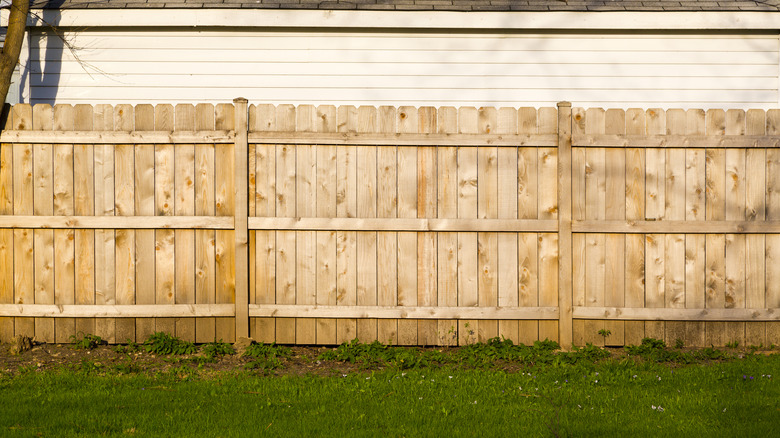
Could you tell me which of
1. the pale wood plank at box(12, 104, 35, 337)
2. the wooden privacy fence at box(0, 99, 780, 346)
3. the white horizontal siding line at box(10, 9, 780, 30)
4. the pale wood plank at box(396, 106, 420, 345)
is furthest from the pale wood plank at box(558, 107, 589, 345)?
the pale wood plank at box(12, 104, 35, 337)

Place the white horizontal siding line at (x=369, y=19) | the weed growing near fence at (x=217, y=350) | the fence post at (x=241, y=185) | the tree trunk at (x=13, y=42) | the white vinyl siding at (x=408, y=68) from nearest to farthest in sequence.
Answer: the weed growing near fence at (x=217, y=350) → the fence post at (x=241, y=185) → the tree trunk at (x=13, y=42) → the white horizontal siding line at (x=369, y=19) → the white vinyl siding at (x=408, y=68)

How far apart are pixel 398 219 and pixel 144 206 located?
214 cm

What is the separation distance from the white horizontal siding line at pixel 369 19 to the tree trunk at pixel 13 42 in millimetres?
1210

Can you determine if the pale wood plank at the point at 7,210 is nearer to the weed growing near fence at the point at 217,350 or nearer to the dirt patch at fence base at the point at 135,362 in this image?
the dirt patch at fence base at the point at 135,362

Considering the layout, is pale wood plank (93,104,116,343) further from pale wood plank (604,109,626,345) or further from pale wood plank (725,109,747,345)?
pale wood plank (725,109,747,345)

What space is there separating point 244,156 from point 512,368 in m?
2.78

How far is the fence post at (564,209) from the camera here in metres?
5.57

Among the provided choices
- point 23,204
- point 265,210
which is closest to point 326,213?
point 265,210

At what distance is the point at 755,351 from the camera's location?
18.4ft

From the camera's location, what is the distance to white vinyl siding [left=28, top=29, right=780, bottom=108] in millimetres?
7855

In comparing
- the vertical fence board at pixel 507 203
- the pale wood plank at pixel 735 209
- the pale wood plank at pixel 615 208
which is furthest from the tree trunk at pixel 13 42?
the pale wood plank at pixel 735 209

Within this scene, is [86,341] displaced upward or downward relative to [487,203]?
downward

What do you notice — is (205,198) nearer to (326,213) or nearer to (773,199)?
(326,213)

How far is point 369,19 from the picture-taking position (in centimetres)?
770
